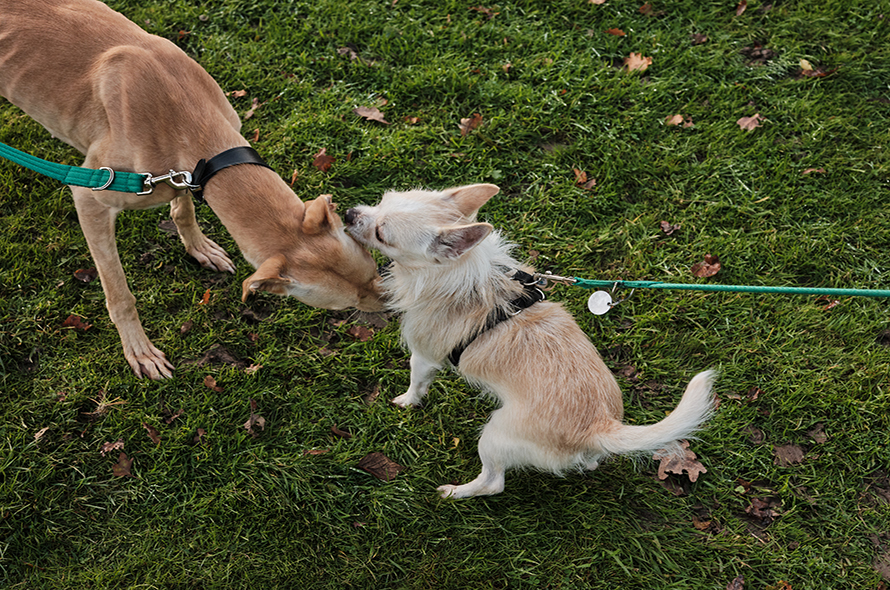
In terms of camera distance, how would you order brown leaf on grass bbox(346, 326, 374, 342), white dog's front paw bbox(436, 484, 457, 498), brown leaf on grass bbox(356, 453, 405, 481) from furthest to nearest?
brown leaf on grass bbox(346, 326, 374, 342), brown leaf on grass bbox(356, 453, 405, 481), white dog's front paw bbox(436, 484, 457, 498)

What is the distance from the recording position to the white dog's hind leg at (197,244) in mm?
4008

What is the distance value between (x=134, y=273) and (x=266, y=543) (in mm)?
2325

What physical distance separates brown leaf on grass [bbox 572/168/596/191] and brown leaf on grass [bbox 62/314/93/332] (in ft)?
13.1

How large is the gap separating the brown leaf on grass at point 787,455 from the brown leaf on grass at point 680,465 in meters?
0.53

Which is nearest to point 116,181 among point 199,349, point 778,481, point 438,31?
point 199,349

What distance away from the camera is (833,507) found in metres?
3.54

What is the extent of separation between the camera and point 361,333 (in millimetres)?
4180

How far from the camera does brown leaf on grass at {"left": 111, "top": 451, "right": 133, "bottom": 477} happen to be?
3.60 m

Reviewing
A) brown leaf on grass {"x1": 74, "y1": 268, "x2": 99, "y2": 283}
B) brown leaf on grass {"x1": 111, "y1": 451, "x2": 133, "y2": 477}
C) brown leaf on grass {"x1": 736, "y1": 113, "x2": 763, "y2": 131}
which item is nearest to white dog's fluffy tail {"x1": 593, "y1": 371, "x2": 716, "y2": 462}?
brown leaf on grass {"x1": 111, "y1": 451, "x2": 133, "y2": 477}

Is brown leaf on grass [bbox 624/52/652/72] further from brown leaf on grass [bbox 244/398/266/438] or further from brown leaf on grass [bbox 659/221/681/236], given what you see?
brown leaf on grass [bbox 244/398/266/438]

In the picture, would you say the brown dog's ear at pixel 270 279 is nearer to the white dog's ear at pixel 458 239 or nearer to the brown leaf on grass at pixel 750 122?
the white dog's ear at pixel 458 239

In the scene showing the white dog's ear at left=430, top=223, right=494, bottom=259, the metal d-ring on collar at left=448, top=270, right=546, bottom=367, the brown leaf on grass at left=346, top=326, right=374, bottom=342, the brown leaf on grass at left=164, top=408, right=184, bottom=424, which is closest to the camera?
the white dog's ear at left=430, top=223, right=494, bottom=259

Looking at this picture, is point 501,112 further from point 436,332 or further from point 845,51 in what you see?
point 845,51

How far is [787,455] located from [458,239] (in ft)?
9.11
